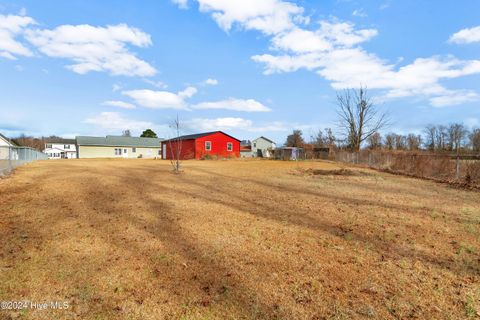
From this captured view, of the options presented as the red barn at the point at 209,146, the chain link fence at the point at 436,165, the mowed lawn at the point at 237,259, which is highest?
the red barn at the point at 209,146

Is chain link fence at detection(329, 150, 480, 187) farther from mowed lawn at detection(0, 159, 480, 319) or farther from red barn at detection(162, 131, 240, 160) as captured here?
red barn at detection(162, 131, 240, 160)

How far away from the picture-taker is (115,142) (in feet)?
167

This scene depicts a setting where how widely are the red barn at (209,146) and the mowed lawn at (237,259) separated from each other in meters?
29.2

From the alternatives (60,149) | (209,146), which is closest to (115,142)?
(209,146)

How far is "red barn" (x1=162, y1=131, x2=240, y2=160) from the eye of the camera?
120 feet

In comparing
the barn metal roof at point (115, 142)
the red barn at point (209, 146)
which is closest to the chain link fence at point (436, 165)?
the red barn at point (209, 146)

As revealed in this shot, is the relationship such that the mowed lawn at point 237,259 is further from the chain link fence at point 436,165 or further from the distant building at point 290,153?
the distant building at point 290,153

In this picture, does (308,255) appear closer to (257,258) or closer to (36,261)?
(257,258)

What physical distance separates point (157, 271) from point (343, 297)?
225cm

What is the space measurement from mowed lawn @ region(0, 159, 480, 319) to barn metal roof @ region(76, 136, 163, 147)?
46.2m

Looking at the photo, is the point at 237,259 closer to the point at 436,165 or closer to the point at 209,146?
the point at 436,165

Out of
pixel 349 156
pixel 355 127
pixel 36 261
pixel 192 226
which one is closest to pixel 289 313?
pixel 192 226

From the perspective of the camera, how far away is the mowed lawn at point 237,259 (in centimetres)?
282

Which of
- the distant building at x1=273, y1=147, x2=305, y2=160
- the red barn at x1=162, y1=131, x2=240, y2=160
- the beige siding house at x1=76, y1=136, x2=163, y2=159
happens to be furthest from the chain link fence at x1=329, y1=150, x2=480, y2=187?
the beige siding house at x1=76, y1=136, x2=163, y2=159
